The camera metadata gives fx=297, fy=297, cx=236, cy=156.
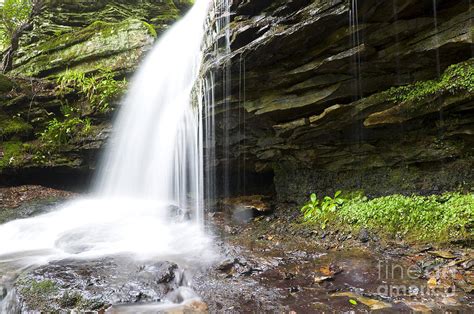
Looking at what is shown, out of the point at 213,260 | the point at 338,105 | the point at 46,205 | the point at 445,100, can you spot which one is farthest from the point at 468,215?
the point at 46,205

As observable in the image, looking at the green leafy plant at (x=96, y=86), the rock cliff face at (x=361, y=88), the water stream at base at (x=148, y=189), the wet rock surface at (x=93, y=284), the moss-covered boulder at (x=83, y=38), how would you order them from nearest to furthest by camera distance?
1. the wet rock surface at (x=93, y=284)
2. the rock cliff face at (x=361, y=88)
3. the water stream at base at (x=148, y=189)
4. the green leafy plant at (x=96, y=86)
5. the moss-covered boulder at (x=83, y=38)

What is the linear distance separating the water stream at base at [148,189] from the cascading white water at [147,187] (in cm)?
2

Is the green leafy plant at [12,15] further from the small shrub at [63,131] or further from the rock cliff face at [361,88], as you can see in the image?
the rock cliff face at [361,88]

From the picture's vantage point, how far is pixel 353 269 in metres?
4.52

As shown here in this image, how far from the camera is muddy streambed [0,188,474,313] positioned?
3.60 m

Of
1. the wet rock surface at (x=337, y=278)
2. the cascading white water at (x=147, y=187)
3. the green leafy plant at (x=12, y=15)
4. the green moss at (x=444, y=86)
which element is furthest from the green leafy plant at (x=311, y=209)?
the green leafy plant at (x=12, y=15)

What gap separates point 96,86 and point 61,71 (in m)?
2.44

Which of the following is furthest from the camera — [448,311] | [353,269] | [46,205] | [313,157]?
[46,205]

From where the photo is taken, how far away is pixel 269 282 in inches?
171

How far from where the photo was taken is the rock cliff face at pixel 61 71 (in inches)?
403

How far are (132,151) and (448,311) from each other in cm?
924

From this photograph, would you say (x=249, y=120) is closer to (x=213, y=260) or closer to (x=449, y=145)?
(x=213, y=260)

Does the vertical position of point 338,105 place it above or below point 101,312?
above

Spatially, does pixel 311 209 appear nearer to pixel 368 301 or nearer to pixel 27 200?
pixel 368 301
